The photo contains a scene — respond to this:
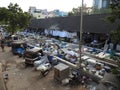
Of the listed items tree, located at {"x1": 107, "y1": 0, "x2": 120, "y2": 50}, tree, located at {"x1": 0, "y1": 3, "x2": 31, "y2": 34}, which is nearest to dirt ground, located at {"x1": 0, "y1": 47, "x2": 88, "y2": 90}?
tree, located at {"x1": 107, "y1": 0, "x2": 120, "y2": 50}

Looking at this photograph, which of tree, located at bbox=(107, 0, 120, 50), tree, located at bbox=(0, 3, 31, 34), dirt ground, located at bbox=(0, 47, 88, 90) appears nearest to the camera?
tree, located at bbox=(107, 0, 120, 50)

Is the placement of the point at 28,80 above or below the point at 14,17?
below

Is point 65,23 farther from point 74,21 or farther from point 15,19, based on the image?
point 15,19

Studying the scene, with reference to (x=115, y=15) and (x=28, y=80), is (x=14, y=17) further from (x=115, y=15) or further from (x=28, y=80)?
(x=115, y=15)

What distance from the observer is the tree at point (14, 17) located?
23.6m

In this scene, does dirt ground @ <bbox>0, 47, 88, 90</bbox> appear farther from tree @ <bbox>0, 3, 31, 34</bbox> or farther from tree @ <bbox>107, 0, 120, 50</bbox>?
tree @ <bbox>0, 3, 31, 34</bbox>

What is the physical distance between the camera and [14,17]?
77.2ft

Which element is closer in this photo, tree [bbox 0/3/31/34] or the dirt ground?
the dirt ground

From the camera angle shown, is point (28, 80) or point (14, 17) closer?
point (28, 80)

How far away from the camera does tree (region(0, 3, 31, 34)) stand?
23.6 m

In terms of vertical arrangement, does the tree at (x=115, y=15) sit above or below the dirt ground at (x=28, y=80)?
above

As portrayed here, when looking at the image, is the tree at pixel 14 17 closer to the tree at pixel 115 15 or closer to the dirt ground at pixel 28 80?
the dirt ground at pixel 28 80

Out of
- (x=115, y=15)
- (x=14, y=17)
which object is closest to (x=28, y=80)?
(x=115, y=15)

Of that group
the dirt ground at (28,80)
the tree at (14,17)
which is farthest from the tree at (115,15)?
the tree at (14,17)
